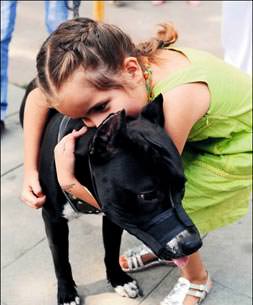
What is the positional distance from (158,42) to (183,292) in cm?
117

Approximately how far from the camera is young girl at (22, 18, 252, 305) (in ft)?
5.74

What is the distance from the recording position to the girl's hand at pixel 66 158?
6.09ft

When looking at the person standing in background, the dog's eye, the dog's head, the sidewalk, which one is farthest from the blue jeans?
the dog's eye

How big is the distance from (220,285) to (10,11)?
242 cm

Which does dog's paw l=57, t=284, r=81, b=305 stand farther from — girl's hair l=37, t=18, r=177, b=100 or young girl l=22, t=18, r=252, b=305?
girl's hair l=37, t=18, r=177, b=100

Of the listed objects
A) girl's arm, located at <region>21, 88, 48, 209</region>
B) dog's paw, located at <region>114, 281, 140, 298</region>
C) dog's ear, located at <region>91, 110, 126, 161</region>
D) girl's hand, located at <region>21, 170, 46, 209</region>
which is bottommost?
dog's paw, located at <region>114, 281, 140, 298</region>

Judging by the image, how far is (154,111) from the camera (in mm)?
1676

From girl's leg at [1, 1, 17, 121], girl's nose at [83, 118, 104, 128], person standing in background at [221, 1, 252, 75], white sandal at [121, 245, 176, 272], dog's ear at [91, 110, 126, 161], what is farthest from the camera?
person standing in background at [221, 1, 252, 75]

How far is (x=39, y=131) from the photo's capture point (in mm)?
2238

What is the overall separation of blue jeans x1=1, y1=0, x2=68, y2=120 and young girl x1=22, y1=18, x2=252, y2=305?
1798 millimetres

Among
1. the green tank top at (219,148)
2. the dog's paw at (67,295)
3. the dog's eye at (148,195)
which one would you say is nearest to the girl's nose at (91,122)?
the dog's eye at (148,195)

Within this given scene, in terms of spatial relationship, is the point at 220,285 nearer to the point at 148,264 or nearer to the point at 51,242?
the point at 148,264

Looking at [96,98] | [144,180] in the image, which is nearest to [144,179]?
[144,180]

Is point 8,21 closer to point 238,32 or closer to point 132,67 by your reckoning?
point 238,32
